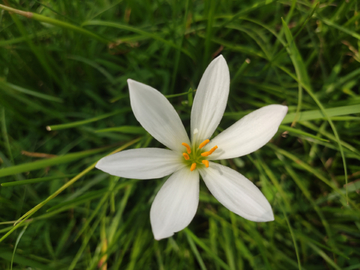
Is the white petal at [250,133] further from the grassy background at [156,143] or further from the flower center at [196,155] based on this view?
the grassy background at [156,143]

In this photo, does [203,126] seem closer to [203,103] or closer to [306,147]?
[203,103]

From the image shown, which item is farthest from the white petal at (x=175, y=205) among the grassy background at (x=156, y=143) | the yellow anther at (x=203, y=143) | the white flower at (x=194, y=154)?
the grassy background at (x=156, y=143)

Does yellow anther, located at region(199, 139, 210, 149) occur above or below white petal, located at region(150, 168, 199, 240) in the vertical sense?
above

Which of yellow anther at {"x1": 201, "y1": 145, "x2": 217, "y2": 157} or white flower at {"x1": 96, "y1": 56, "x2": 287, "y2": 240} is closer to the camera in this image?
white flower at {"x1": 96, "y1": 56, "x2": 287, "y2": 240}

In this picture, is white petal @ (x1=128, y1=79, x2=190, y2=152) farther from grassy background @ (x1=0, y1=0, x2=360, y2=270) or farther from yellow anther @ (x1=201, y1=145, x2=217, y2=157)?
grassy background @ (x1=0, y1=0, x2=360, y2=270)

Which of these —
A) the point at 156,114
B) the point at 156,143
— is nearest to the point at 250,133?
the point at 156,114

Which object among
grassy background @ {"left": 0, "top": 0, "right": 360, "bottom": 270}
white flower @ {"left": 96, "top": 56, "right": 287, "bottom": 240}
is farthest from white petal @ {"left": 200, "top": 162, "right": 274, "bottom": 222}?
grassy background @ {"left": 0, "top": 0, "right": 360, "bottom": 270}

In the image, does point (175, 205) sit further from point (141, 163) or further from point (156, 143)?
point (156, 143)
